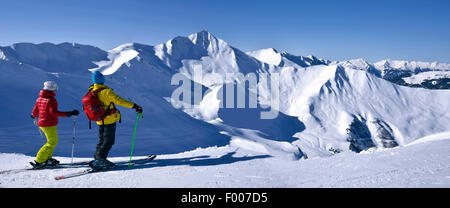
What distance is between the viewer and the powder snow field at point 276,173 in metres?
4.46

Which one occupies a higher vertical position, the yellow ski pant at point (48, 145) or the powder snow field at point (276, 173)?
the yellow ski pant at point (48, 145)

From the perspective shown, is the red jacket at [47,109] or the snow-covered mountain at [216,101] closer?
the red jacket at [47,109]

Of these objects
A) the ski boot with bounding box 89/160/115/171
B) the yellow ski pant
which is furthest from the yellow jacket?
the yellow ski pant

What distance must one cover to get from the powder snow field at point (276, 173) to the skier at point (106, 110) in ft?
1.38

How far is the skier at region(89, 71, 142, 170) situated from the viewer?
536 cm

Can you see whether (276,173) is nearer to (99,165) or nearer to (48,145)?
(99,165)

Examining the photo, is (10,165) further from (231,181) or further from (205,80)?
(205,80)

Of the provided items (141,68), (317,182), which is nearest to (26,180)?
(317,182)

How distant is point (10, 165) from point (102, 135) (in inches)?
122

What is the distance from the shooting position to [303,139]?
4900cm

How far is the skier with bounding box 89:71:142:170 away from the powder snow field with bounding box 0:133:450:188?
1.38 feet

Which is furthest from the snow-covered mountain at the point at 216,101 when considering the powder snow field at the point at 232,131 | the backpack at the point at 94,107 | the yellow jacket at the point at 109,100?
the yellow jacket at the point at 109,100

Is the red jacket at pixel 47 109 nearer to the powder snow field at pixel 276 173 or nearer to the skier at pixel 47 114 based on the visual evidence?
the skier at pixel 47 114

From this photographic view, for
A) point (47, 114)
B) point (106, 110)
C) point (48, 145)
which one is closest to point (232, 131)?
point (48, 145)
